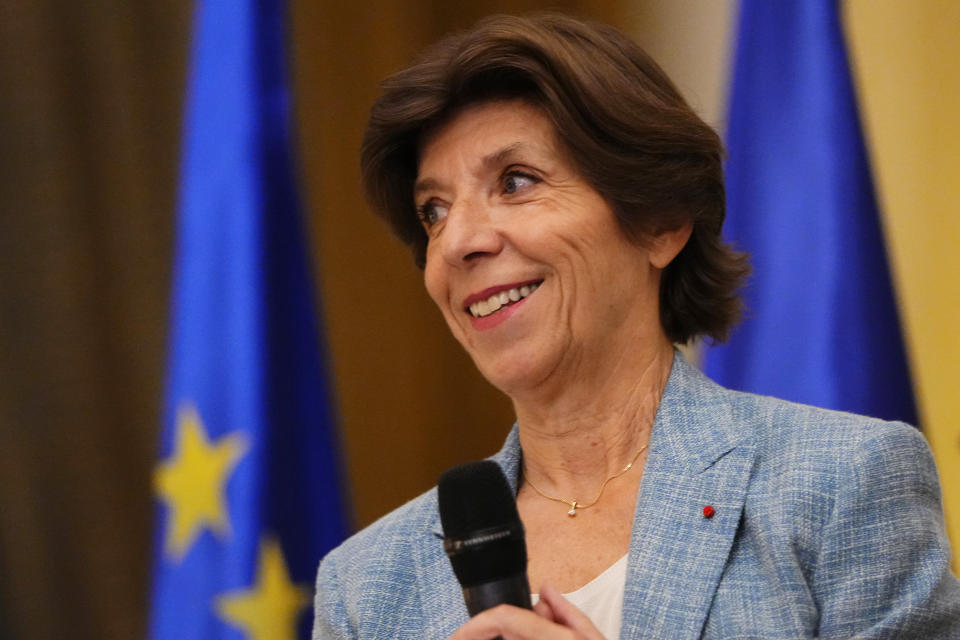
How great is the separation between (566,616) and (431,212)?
3.14ft

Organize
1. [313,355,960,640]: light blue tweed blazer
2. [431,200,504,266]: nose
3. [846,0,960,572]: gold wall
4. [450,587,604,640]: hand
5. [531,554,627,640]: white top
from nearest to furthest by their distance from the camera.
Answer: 1. [450,587,604,640]: hand
2. [313,355,960,640]: light blue tweed blazer
3. [531,554,627,640]: white top
4. [431,200,504,266]: nose
5. [846,0,960,572]: gold wall

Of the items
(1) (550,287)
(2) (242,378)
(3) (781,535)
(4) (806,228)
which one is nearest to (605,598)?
(3) (781,535)

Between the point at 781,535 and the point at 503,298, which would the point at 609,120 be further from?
the point at 781,535

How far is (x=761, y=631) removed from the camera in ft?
5.05

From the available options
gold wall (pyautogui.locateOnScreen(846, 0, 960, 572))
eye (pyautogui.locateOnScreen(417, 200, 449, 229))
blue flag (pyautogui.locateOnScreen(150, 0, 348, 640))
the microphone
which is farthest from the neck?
blue flag (pyautogui.locateOnScreen(150, 0, 348, 640))

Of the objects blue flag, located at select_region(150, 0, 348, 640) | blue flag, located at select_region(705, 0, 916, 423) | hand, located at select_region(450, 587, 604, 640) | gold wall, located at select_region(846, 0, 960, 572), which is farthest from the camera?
blue flag, located at select_region(150, 0, 348, 640)

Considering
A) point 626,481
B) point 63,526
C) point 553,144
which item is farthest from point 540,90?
point 63,526

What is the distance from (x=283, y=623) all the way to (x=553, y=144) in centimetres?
157

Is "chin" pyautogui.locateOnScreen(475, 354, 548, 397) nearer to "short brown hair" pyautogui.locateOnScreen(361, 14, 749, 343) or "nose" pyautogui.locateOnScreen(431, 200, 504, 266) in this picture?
"nose" pyautogui.locateOnScreen(431, 200, 504, 266)

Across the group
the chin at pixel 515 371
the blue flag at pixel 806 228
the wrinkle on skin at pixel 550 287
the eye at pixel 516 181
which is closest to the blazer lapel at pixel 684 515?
the wrinkle on skin at pixel 550 287

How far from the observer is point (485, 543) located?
4.06 ft

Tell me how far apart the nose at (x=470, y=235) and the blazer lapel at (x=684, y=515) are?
392 mm

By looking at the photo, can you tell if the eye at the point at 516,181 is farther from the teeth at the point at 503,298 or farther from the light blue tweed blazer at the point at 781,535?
the light blue tweed blazer at the point at 781,535

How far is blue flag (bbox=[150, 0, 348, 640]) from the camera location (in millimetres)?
2816
